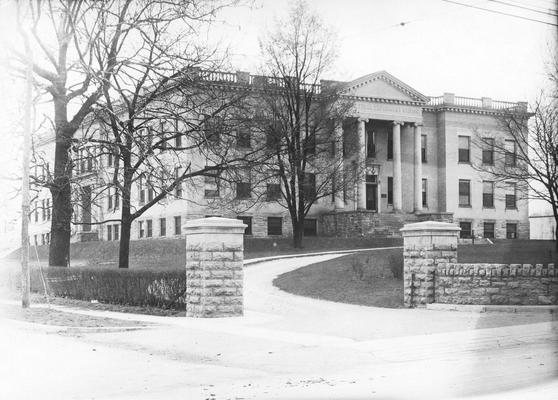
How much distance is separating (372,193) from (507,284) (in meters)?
31.5

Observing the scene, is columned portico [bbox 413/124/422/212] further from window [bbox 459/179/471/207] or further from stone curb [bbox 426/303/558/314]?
stone curb [bbox 426/303/558/314]

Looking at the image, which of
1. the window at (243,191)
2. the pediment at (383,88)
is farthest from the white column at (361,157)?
the window at (243,191)

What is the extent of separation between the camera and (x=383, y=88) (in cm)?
4412

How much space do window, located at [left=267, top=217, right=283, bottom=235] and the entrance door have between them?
22.4 feet

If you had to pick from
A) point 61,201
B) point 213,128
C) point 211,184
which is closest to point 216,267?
point 213,128

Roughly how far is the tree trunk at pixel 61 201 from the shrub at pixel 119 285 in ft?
2.55

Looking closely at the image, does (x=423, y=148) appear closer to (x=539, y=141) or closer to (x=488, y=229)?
(x=488, y=229)

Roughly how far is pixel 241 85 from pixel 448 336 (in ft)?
54.7

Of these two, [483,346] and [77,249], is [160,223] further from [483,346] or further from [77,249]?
[483,346]

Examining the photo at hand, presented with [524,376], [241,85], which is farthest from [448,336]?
[241,85]

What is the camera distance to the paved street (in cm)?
814

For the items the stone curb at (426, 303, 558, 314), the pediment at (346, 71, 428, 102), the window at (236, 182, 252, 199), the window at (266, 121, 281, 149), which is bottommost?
the stone curb at (426, 303, 558, 314)

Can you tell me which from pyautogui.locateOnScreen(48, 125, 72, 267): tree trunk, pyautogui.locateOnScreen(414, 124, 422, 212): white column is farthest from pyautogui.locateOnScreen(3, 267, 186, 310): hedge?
pyautogui.locateOnScreen(414, 124, 422, 212): white column

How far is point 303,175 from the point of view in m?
33.5
